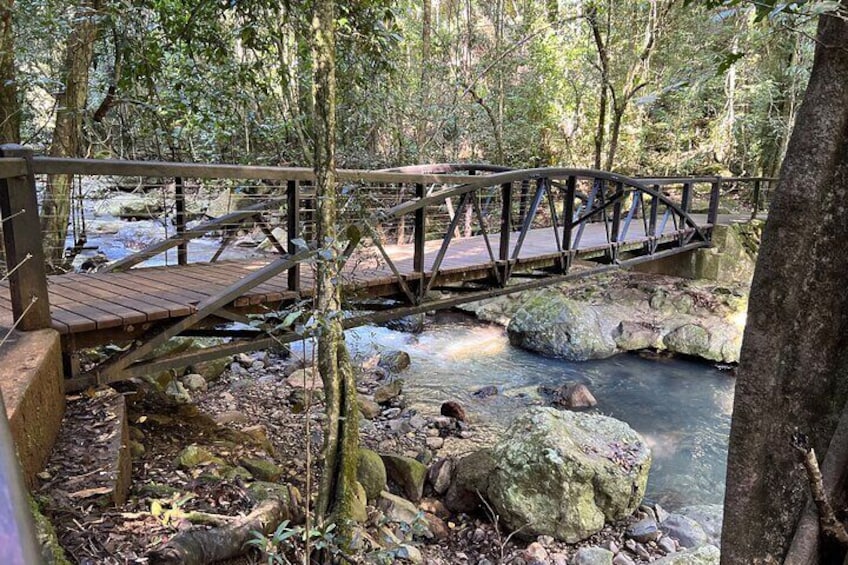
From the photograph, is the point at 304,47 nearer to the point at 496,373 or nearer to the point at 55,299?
the point at 55,299

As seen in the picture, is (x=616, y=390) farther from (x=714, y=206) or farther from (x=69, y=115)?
(x=69, y=115)

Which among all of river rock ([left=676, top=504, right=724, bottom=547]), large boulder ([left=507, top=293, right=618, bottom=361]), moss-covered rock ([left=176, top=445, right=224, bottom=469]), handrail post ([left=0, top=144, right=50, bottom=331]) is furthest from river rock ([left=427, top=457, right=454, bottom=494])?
large boulder ([left=507, top=293, right=618, bottom=361])

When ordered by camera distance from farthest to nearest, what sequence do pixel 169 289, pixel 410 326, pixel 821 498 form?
pixel 410 326 < pixel 169 289 < pixel 821 498

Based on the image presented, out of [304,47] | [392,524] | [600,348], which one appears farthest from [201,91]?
[600,348]

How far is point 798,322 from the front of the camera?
1655 millimetres

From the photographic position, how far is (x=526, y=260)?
586 cm

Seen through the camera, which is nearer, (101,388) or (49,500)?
(49,500)

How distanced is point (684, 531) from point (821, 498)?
3426 millimetres

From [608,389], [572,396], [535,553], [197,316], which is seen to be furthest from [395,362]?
[197,316]

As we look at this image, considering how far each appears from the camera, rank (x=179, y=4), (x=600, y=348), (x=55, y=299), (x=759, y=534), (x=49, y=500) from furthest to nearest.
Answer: (x=600, y=348) → (x=179, y=4) → (x=55, y=299) → (x=49, y=500) → (x=759, y=534)

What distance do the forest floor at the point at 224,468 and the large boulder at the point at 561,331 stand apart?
2.61 meters

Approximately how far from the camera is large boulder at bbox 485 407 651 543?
4203 mm

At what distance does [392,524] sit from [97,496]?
2.11m

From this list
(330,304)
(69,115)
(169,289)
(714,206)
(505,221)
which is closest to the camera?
(330,304)
